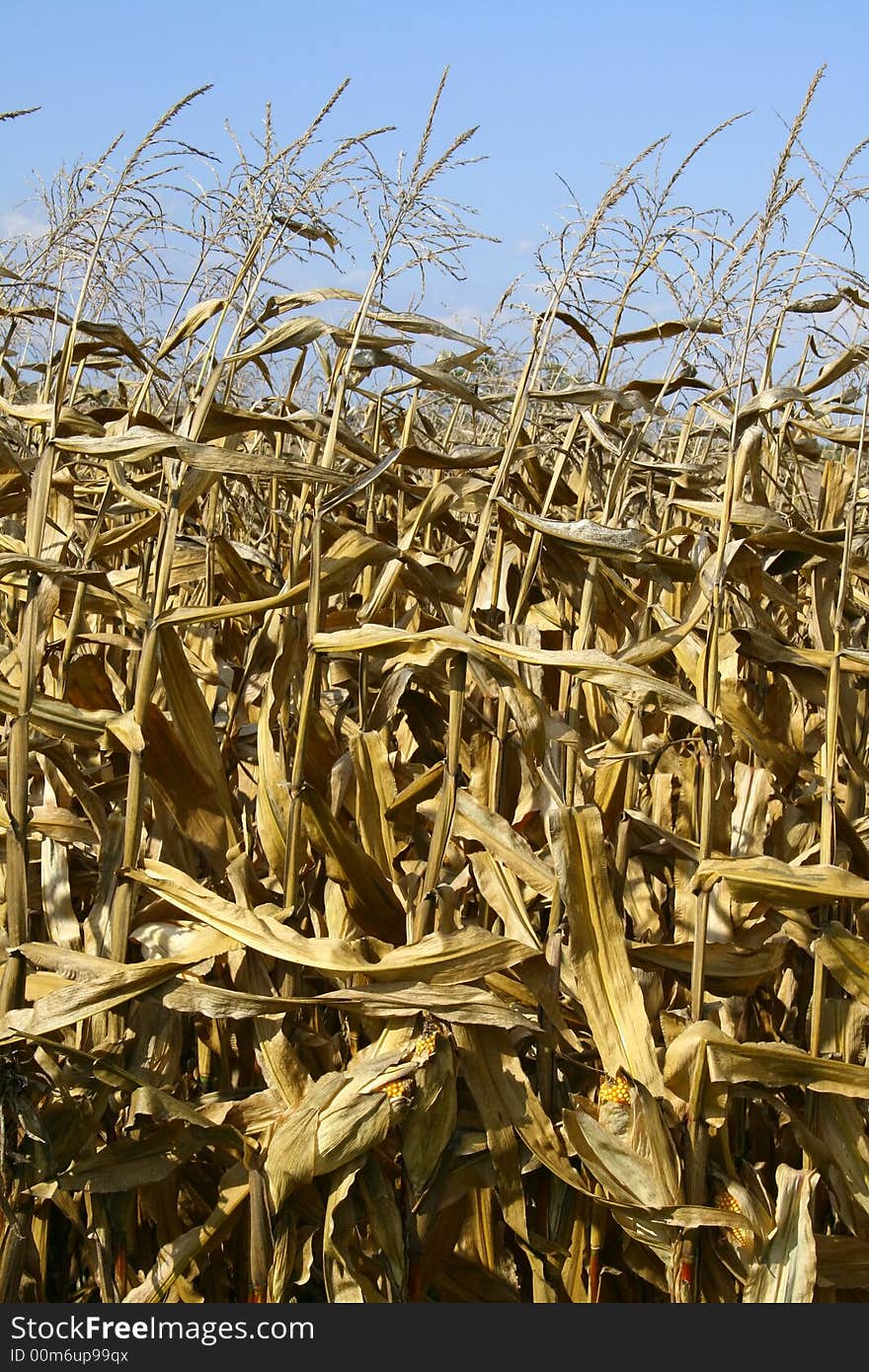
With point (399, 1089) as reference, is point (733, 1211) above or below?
below

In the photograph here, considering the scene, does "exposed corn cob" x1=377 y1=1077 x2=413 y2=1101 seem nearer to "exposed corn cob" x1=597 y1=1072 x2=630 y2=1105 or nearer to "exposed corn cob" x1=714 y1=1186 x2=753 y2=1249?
"exposed corn cob" x1=597 y1=1072 x2=630 y2=1105

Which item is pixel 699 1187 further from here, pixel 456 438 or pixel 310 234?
pixel 456 438

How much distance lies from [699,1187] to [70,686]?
150 centimetres

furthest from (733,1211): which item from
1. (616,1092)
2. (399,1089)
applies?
(399,1089)

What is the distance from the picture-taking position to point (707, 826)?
1895 mm

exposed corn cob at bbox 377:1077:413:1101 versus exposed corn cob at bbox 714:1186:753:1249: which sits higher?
exposed corn cob at bbox 377:1077:413:1101

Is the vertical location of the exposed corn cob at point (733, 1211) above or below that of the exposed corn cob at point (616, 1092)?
below

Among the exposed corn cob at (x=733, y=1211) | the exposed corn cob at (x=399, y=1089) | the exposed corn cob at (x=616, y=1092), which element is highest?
the exposed corn cob at (x=399, y=1089)

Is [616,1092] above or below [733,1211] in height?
above

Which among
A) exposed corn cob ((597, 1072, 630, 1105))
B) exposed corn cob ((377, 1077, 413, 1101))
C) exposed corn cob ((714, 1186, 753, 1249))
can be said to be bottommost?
exposed corn cob ((714, 1186, 753, 1249))

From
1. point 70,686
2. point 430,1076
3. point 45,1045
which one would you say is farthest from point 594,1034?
point 70,686

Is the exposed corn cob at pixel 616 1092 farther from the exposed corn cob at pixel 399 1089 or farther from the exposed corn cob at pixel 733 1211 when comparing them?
the exposed corn cob at pixel 399 1089

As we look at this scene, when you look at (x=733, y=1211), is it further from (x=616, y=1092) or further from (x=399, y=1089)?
(x=399, y=1089)

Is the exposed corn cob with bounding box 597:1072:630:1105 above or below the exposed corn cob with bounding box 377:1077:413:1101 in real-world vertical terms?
below
